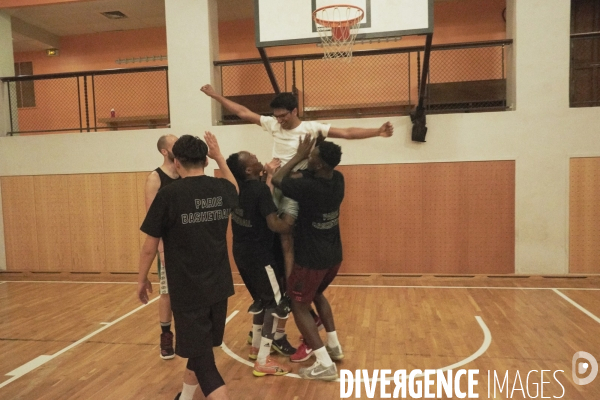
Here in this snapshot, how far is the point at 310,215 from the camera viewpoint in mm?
3193

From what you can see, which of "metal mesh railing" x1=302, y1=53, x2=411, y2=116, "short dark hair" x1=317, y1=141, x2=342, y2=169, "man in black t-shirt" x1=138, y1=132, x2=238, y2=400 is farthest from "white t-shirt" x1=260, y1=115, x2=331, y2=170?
"metal mesh railing" x1=302, y1=53, x2=411, y2=116

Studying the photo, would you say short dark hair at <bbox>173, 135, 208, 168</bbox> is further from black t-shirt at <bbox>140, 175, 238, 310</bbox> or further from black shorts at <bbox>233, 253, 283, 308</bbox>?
black shorts at <bbox>233, 253, 283, 308</bbox>

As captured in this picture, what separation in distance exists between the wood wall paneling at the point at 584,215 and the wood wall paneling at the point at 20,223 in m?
8.60

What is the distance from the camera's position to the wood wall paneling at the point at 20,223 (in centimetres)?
765

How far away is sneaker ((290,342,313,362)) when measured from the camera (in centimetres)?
363

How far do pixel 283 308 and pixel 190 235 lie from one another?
1.28 meters

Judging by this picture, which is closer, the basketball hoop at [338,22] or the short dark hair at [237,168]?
the short dark hair at [237,168]

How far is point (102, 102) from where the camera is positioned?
9891mm

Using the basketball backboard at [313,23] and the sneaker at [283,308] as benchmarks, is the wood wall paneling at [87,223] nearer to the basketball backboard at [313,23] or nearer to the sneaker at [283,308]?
the basketball backboard at [313,23]

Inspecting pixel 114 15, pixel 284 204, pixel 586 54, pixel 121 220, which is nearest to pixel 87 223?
pixel 121 220

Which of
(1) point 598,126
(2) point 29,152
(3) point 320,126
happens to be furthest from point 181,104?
(1) point 598,126

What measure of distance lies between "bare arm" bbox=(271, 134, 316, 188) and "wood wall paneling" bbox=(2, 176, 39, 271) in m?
6.21

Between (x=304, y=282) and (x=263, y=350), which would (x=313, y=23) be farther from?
(x=263, y=350)

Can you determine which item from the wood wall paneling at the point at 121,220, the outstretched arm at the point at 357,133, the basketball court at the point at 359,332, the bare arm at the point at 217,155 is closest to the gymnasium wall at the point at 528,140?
the basketball court at the point at 359,332
